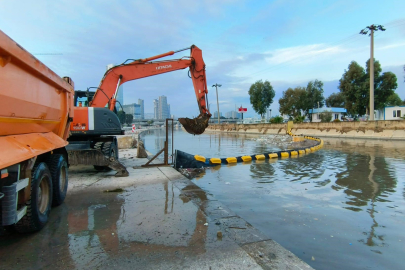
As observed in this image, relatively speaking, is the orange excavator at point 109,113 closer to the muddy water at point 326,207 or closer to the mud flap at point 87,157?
the mud flap at point 87,157

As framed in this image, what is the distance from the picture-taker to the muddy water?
3.79 metres

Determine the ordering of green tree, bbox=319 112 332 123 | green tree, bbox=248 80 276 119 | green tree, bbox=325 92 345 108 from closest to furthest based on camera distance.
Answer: green tree, bbox=319 112 332 123, green tree, bbox=248 80 276 119, green tree, bbox=325 92 345 108

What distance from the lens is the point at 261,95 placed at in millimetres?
67750

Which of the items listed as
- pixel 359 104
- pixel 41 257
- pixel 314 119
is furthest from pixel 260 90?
pixel 41 257

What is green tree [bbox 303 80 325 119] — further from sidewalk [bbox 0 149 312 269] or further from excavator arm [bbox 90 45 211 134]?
sidewalk [bbox 0 149 312 269]

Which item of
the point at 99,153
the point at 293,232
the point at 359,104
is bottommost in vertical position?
the point at 293,232

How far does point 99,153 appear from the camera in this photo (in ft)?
25.6

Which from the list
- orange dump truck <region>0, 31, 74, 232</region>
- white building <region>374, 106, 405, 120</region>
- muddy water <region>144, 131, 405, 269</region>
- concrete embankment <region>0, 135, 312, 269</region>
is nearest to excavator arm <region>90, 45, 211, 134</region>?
muddy water <region>144, 131, 405, 269</region>

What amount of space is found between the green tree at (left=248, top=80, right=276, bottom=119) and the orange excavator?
190 ft

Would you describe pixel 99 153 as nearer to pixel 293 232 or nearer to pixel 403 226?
pixel 293 232

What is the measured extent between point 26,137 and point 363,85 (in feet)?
159

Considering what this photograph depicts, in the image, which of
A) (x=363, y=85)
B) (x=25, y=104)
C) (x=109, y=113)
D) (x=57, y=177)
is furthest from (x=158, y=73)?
(x=363, y=85)

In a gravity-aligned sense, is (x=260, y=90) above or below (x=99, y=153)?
above

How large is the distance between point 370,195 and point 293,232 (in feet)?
10.6
